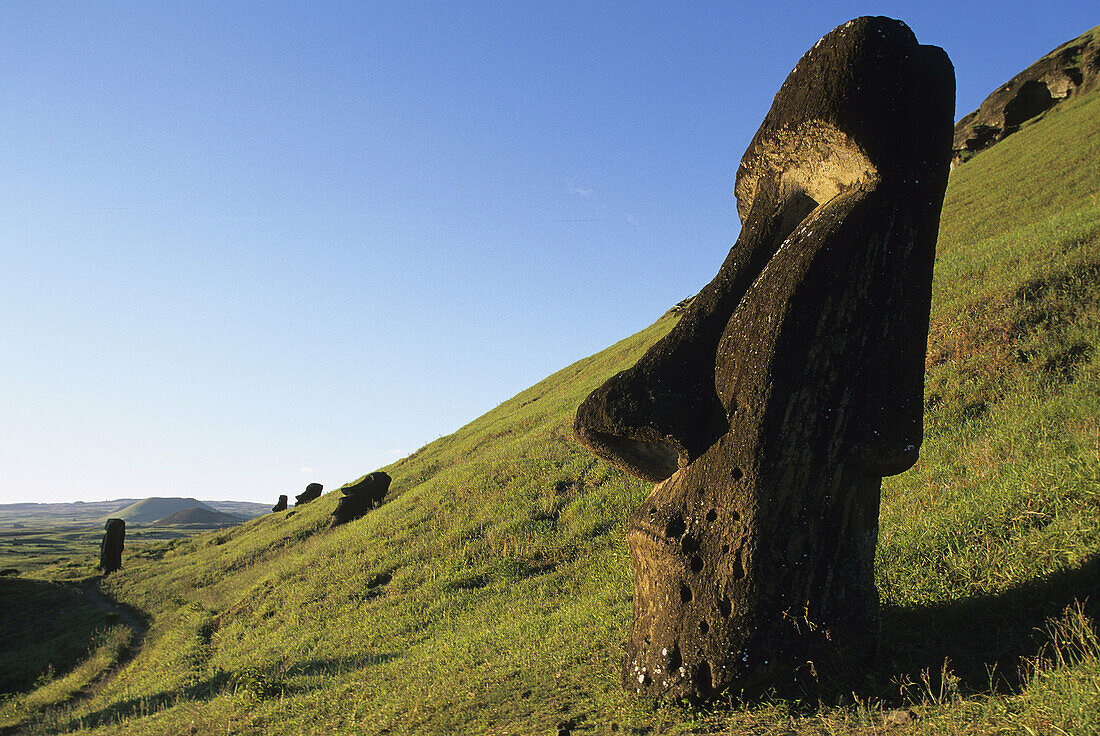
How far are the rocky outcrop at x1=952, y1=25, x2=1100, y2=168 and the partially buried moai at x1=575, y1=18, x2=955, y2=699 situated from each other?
56158 mm

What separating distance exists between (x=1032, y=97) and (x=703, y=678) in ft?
220

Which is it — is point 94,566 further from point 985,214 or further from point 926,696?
point 985,214

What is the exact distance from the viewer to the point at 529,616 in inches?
370

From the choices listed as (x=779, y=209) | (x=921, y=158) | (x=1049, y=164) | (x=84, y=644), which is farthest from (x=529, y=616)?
(x=1049, y=164)

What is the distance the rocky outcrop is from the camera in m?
52.7

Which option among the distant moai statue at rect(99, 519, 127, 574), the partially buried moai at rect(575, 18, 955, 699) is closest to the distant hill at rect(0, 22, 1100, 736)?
the partially buried moai at rect(575, 18, 955, 699)

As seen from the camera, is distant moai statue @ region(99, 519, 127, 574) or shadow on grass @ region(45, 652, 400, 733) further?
distant moai statue @ region(99, 519, 127, 574)

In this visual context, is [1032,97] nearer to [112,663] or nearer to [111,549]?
[112,663]

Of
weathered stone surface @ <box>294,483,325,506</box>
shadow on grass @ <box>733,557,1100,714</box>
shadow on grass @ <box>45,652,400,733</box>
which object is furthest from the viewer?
weathered stone surface @ <box>294,483,325,506</box>

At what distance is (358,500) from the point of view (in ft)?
81.0

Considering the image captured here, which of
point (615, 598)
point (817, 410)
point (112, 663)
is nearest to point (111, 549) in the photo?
point (112, 663)

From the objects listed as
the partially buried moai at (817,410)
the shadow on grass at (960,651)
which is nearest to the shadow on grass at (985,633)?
the shadow on grass at (960,651)

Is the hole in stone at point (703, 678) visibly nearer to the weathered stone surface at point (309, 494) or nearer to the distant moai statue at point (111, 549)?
the distant moai statue at point (111, 549)

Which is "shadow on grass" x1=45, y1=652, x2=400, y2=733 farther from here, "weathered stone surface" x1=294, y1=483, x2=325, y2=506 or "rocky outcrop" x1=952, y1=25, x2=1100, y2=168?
"rocky outcrop" x1=952, y1=25, x2=1100, y2=168
